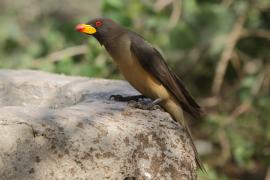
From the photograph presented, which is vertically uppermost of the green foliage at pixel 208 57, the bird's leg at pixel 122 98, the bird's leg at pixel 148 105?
the bird's leg at pixel 148 105

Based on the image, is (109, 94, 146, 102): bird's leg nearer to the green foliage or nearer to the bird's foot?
the bird's foot

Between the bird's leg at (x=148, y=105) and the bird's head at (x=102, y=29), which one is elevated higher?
the bird's head at (x=102, y=29)

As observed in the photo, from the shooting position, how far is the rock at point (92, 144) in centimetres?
296

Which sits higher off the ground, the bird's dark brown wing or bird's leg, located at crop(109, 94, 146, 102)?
the bird's dark brown wing

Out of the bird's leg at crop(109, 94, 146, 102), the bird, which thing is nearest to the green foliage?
the bird

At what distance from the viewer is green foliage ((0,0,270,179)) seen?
6.75 m

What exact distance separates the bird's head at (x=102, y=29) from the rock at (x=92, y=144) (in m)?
0.68

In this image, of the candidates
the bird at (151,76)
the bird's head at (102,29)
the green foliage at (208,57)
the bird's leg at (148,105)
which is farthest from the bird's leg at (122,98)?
the green foliage at (208,57)

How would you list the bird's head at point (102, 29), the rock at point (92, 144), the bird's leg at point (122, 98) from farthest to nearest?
the bird's head at point (102, 29)
the bird's leg at point (122, 98)
the rock at point (92, 144)

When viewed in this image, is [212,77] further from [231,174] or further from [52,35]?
[52,35]

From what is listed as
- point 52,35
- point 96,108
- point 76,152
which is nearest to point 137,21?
point 52,35

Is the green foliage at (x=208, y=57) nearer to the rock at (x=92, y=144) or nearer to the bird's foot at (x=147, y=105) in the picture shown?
the bird's foot at (x=147, y=105)

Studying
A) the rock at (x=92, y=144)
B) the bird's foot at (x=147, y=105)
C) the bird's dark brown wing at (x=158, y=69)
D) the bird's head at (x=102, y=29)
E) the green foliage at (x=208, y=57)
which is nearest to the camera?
the rock at (x=92, y=144)

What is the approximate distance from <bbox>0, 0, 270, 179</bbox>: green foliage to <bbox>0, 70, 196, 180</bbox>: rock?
296cm
